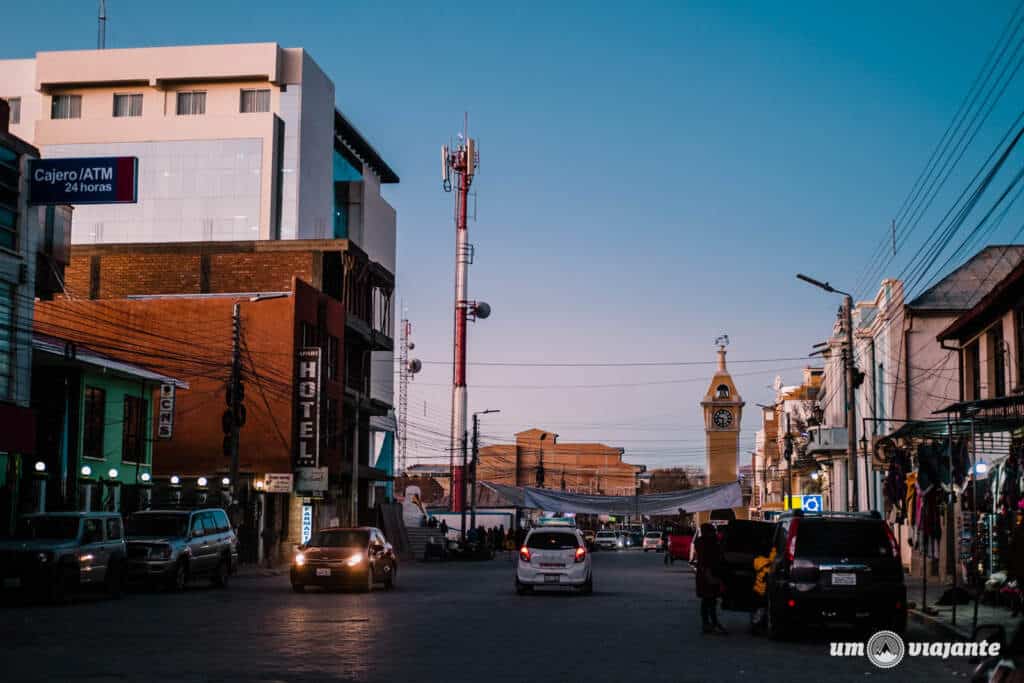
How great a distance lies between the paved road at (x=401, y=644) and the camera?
14.0 m

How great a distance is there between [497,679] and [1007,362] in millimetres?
20781

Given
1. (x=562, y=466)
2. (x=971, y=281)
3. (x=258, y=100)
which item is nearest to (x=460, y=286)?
(x=258, y=100)

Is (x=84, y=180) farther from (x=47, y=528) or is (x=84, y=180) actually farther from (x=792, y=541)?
(x=792, y=541)

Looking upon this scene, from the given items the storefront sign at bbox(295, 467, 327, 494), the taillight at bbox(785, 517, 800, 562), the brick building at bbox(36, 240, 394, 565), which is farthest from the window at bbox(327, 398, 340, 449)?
the taillight at bbox(785, 517, 800, 562)

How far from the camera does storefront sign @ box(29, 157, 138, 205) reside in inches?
1273

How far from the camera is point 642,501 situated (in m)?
74.8

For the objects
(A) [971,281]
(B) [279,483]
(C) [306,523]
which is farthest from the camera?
(C) [306,523]

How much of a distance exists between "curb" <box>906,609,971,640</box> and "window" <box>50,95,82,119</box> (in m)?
86.5

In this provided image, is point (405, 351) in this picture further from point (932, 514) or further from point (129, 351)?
point (932, 514)

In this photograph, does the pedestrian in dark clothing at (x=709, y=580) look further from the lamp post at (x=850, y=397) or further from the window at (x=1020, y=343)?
the lamp post at (x=850, y=397)

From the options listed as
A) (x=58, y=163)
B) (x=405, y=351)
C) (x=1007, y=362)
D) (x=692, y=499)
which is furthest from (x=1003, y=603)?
(x=405, y=351)

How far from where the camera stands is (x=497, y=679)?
13508 mm

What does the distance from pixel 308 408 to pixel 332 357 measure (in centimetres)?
710

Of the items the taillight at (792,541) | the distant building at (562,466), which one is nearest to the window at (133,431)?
the taillight at (792,541)
